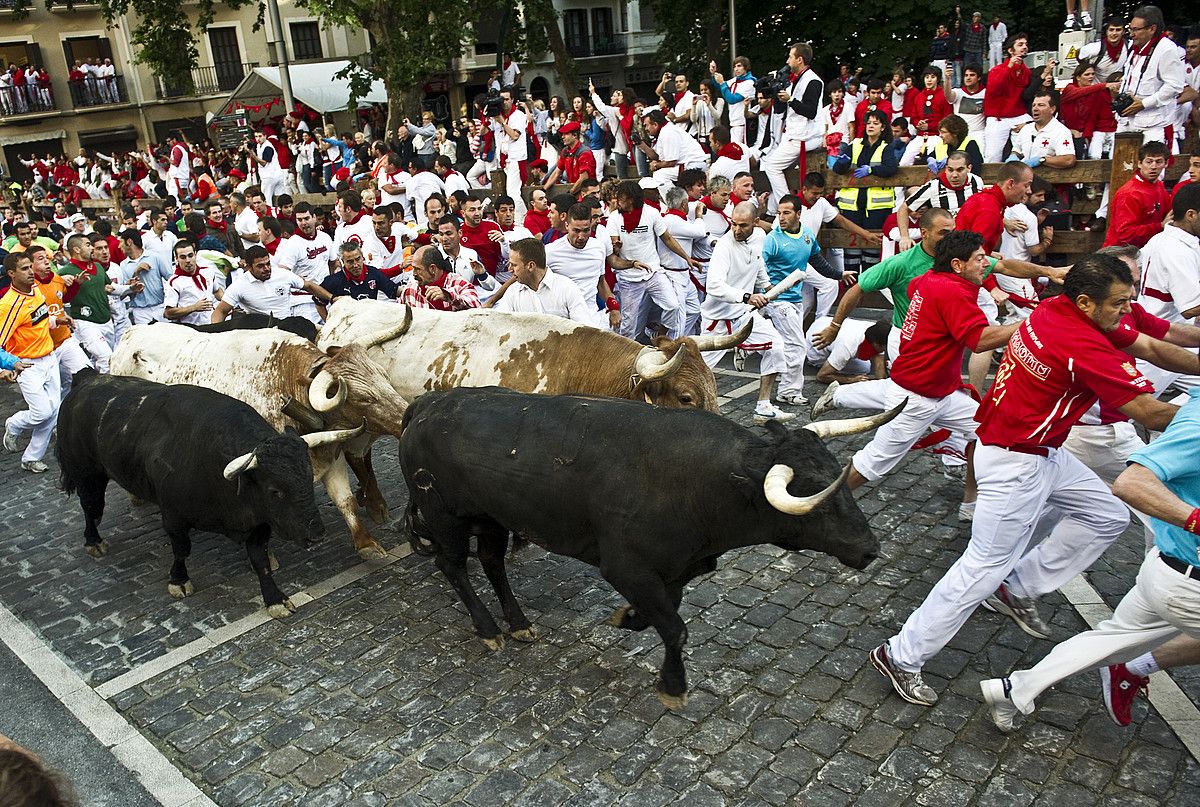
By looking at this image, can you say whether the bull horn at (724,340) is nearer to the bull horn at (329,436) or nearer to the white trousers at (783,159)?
the bull horn at (329,436)

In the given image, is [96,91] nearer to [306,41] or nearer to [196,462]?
[306,41]

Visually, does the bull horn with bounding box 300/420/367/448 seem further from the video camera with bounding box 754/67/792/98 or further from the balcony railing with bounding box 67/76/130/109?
the balcony railing with bounding box 67/76/130/109

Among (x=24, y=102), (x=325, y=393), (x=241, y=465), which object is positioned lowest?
(x=241, y=465)

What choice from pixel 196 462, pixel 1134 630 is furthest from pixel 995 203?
pixel 196 462

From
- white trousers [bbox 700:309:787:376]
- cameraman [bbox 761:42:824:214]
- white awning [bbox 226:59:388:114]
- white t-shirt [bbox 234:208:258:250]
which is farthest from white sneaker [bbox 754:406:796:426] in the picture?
white awning [bbox 226:59:388:114]

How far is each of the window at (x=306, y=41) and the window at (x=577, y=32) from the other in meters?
11.9

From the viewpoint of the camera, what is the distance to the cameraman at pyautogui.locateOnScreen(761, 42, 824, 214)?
13891mm

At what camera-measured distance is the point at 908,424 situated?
6039 mm

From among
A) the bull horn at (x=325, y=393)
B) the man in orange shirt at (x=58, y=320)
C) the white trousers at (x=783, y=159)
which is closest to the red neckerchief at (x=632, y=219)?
the white trousers at (x=783, y=159)

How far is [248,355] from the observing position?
25.1 ft

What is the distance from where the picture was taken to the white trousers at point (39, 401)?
9766 millimetres

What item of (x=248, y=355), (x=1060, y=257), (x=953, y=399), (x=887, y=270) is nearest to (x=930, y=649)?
(x=953, y=399)

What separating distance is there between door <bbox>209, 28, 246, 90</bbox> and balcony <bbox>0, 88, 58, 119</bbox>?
7039mm

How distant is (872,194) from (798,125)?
285 centimetres
